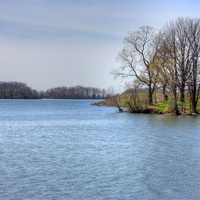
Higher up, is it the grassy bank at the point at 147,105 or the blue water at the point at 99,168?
the grassy bank at the point at 147,105

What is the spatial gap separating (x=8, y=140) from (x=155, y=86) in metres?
36.3

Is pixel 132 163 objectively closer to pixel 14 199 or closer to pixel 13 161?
pixel 13 161

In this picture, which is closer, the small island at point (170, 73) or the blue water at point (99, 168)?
the blue water at point (99, 168)

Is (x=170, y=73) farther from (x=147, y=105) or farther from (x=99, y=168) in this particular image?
(x=99, y=168)

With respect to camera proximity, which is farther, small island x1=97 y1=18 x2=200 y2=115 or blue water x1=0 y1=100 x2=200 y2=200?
small island x1=97 y1=18 x2=200 y2=115

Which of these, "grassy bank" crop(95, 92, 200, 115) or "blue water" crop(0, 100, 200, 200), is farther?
"grassy bank" crop(95, 92, 200, 115)

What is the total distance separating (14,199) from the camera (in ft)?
41.2

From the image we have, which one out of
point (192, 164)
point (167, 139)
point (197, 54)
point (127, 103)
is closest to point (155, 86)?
point (127, 103)

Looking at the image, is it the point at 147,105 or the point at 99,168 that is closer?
the point at 99,168

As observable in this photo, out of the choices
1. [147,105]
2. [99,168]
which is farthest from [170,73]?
[99,168]

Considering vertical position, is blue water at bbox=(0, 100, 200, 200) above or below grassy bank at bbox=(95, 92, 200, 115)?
below

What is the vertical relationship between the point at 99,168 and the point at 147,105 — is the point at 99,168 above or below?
below

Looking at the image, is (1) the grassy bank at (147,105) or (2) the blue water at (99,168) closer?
(2) the blue water at (99,168)

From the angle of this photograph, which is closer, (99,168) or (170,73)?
(99,168)
